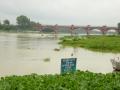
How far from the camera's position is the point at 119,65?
2197 centimetres

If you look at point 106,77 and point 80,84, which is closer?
point 80,84

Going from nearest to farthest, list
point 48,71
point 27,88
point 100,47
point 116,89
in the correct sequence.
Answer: point 27,88
point 116,89
point 48,71
point 100,47

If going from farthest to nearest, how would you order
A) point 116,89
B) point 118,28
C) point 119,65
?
point 118,28 → point 119,65 → point 116,89

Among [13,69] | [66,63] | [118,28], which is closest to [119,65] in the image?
[13,69]

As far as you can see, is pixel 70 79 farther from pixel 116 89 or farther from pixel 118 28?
pixel 118 28

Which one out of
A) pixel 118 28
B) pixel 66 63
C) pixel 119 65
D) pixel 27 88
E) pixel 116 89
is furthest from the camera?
pixel 118 28

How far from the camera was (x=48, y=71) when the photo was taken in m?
23.4

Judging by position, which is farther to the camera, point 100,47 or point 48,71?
point 100,47

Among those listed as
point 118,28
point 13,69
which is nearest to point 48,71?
point 13,69

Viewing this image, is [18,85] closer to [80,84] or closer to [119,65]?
[80,84]

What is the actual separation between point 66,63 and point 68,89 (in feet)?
12.1

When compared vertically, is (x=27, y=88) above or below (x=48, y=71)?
above

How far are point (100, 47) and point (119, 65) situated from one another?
28.3 m

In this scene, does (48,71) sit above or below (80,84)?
below
